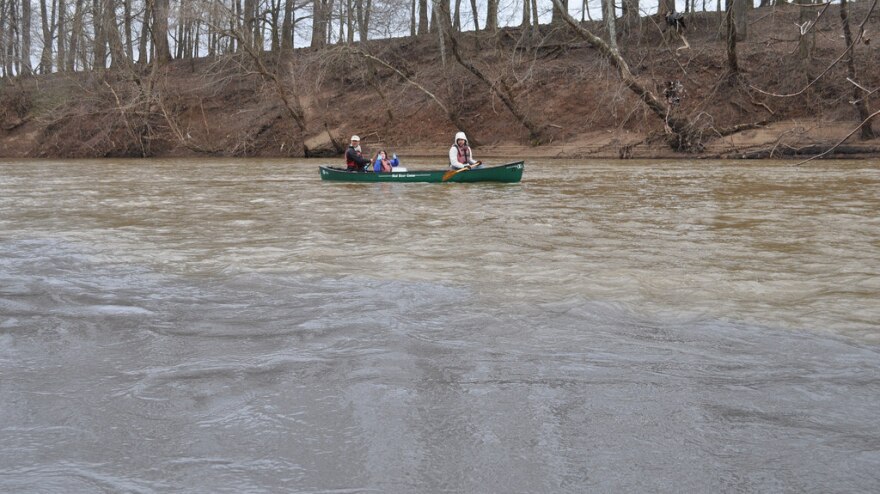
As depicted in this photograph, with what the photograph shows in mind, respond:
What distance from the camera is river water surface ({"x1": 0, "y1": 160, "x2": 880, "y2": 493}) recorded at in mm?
3590

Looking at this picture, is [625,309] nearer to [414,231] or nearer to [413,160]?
[414,231]

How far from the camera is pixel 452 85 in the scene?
33.8m

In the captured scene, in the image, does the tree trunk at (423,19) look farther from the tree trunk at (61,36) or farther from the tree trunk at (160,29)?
the tree trunk at (61,36)

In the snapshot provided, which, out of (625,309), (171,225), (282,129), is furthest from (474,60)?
(625,309)

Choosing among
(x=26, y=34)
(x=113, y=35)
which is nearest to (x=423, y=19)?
(x=113, y=35)

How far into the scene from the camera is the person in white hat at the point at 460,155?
18469 mm

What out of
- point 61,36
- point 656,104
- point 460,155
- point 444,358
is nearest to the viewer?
point 444,358

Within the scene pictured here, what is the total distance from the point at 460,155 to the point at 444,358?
14.0m

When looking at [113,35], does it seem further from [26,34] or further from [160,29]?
[26,34]

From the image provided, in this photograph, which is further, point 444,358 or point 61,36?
point 61,36

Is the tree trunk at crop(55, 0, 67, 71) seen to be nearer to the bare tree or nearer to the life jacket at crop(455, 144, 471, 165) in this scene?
the bare tree

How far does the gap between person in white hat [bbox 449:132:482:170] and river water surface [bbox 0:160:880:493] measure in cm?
728

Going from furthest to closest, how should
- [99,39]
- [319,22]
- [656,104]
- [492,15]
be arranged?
[319,22] → [99,39] → [492,15] → [656,104]

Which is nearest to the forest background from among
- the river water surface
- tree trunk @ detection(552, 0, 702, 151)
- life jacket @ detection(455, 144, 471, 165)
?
tree trunk @ detection(552, 0, 702, 151)
